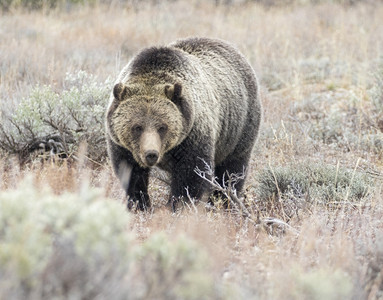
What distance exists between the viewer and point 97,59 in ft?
36.4

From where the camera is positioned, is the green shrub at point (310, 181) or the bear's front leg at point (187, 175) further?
the green shrub at point (310, 181)

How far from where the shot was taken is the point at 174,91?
205 inches

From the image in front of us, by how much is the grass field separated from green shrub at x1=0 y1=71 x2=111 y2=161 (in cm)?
4

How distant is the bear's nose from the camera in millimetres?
4819

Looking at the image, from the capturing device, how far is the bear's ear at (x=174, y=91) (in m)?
5.19

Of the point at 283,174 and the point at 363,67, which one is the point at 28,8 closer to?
the point at 363,67

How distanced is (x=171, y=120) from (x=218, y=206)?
0.85 meters

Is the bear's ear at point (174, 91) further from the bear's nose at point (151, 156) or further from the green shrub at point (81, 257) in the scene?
the green shrub at point (81, 257)

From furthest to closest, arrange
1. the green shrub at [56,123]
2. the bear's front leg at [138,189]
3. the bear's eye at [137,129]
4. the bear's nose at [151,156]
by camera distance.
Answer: the green shrub at [56,123] → the bear's front leg at [138,189] → the bear's eye at [137,129] → the bear's nose at [151,156]

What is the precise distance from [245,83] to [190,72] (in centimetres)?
118

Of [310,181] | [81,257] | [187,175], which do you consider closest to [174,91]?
[187,175]

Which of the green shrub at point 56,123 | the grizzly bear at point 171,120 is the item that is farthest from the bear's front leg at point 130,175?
the green shrub at point 56,123

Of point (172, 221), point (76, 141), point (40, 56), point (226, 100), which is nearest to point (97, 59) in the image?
point (40, 56)

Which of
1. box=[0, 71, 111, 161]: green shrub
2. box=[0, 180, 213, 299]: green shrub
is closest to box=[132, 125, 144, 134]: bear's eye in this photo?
box=[0, 71, 111, 161]: green shrub
